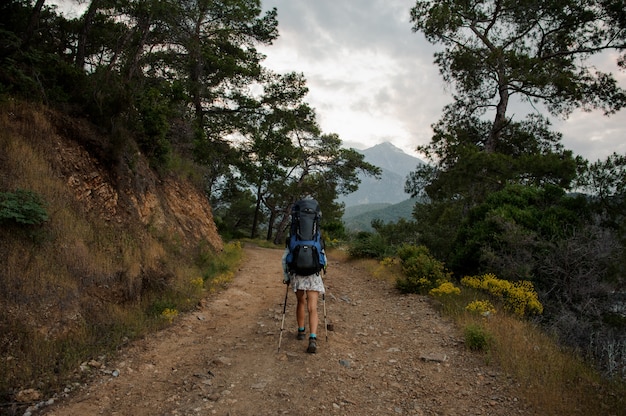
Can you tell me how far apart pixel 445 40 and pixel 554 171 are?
677cm

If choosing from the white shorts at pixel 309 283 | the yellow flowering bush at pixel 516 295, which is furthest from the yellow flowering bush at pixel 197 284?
the yellow flowering bush at pixel 516 295

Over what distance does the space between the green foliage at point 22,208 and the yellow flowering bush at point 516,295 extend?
26.7 feet

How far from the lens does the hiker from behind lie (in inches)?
204

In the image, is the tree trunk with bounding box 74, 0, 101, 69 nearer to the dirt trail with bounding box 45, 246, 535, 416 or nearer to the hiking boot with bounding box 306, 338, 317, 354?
the dirt trail with bounding box 45, 246, 535, 416

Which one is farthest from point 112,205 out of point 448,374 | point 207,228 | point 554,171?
point 554,171

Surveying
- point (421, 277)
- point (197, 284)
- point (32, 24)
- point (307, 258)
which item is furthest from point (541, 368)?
point (32, 24)

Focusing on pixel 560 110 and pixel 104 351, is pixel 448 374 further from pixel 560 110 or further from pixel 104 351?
pixel 560 110

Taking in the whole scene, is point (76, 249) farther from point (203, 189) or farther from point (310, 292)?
point (203, 189)

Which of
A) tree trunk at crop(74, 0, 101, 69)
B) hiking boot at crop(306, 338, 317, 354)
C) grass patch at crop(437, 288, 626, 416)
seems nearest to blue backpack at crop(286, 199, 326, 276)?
hiking boot at crop(306, 338, 317, 354)

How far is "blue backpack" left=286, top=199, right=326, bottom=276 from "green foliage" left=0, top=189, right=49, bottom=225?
11.9 ft

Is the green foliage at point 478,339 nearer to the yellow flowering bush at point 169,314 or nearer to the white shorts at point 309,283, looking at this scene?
the white shorts at point 309,283

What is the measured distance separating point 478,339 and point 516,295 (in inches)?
85.2

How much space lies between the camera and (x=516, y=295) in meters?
6.87

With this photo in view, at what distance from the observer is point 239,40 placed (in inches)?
669
